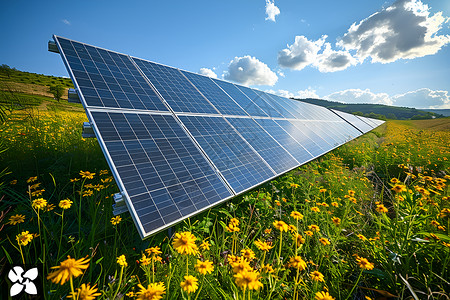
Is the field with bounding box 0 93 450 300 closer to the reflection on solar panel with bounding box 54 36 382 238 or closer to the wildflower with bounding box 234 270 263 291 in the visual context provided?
the wildflower with bounding box 234 270 263 291

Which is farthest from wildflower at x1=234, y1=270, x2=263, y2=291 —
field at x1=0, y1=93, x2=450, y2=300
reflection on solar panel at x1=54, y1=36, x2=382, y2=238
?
reflection on solar panel at x1=54, y1=36, x2=382, y2=238

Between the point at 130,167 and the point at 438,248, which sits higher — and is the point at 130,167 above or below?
above

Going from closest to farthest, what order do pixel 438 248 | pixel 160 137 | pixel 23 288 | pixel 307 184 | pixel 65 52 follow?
1. pixel 23 288
2. pixel 438 248
3. pixel 160 137
4. pixel 65 52
5. pixel 307 184

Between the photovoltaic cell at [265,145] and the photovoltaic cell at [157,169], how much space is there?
6.35 feet

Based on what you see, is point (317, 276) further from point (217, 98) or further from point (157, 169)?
point (217, 98)

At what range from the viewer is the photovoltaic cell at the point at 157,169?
2.37 m

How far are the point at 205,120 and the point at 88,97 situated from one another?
2606mm

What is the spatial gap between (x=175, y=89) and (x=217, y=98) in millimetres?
1766

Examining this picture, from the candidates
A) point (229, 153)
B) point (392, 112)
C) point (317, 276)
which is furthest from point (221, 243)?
point (392, 112)

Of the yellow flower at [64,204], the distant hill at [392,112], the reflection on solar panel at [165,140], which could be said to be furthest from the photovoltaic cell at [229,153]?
the distant hill at [392,112]

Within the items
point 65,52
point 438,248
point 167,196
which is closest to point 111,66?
point 65,52

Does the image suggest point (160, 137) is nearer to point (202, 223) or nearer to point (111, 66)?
point (202, 223)

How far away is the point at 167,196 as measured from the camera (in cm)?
260
